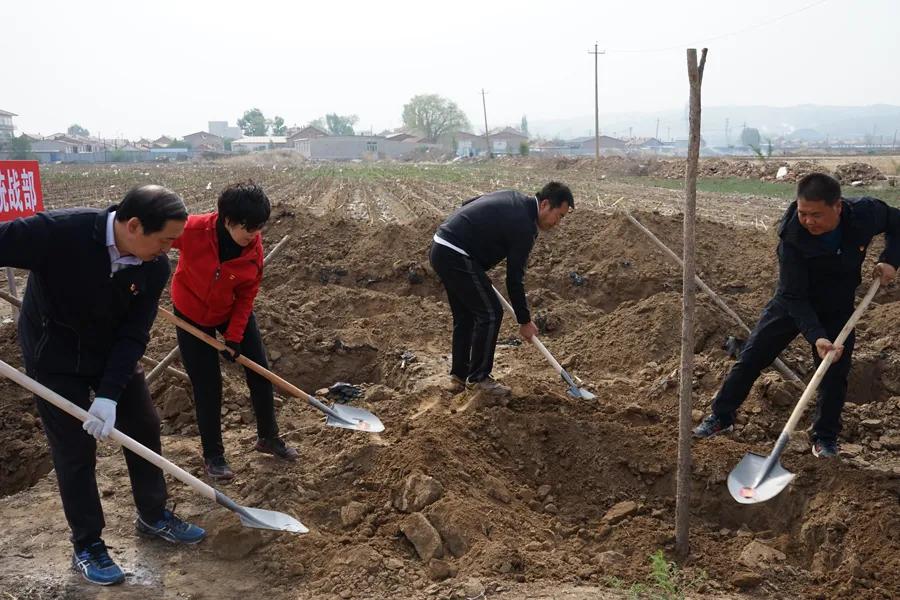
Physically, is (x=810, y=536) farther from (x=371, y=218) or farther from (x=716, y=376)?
(x=371, y=218)

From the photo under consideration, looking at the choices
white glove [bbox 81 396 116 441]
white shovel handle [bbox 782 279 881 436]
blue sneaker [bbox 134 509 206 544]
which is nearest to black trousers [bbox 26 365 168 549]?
white glove [bbox 81 396 116 441]

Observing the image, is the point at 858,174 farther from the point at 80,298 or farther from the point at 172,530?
the point at 80,298

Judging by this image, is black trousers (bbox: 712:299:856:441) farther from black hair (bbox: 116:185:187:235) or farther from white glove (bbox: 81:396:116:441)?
white glove (bbox: 81:396:116:441)

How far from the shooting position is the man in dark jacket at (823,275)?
3.94 m

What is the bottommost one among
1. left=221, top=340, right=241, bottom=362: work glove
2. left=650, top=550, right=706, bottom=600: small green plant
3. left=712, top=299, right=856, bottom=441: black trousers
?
left=650, top=550, right=706, bottom=600: small green plant

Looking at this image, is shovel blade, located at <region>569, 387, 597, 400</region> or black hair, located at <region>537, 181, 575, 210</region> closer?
black hair, located at <region>537, 181, 575, 210</region>

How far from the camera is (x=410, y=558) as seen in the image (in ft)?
Answer: 11.8

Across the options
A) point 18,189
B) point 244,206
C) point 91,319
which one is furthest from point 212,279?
point 18,189

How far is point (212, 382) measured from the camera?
13.7ft

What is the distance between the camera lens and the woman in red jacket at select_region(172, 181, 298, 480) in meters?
3.74

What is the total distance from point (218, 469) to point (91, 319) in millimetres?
1397

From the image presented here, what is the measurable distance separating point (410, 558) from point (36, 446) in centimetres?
276

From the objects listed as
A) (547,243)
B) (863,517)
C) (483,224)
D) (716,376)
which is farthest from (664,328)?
(547,243)

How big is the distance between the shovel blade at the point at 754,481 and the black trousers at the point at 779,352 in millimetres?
590
